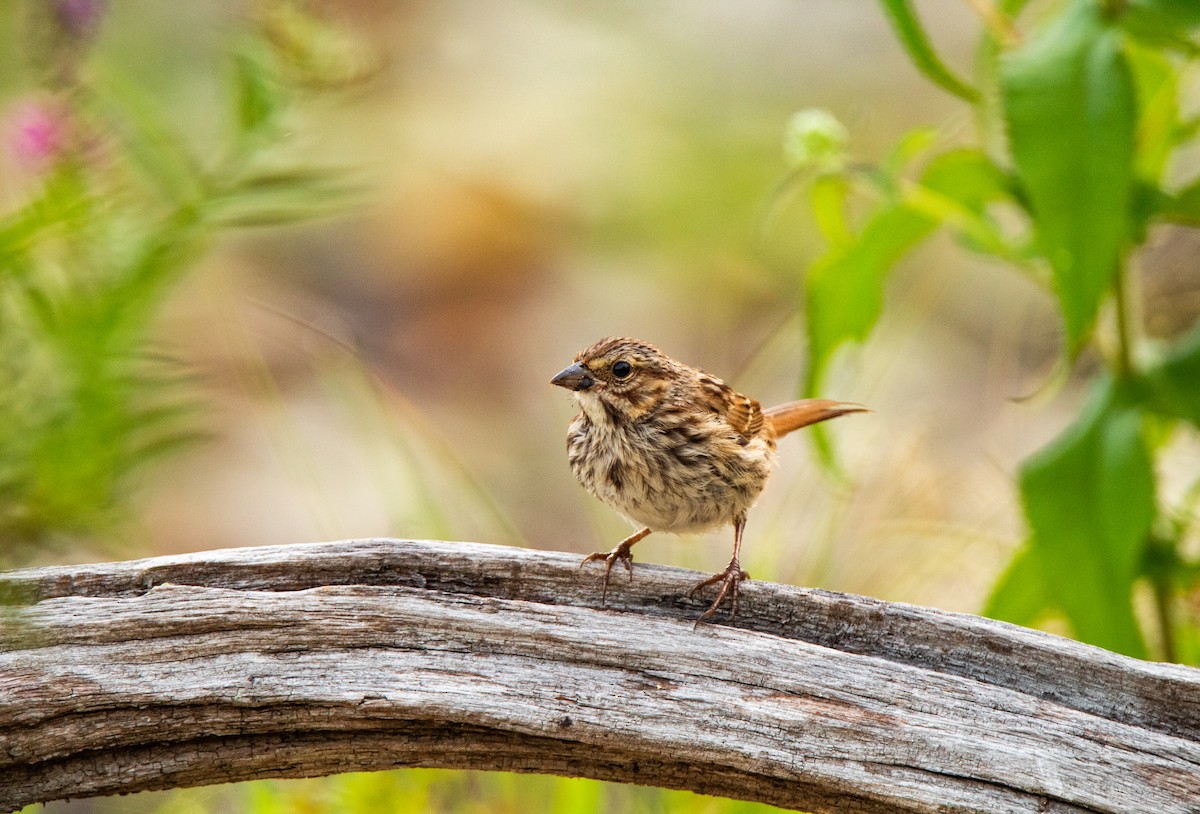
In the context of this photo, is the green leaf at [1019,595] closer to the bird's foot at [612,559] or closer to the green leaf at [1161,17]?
the bird's foot at [612,559]

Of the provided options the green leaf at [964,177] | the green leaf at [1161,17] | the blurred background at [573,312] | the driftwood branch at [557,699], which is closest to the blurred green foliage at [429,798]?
the blurred background at [573,312]

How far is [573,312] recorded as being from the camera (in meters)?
7.15

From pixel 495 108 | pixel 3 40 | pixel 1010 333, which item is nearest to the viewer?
pixel 3 40

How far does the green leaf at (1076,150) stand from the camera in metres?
2.64

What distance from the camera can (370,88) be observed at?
2.56 feet

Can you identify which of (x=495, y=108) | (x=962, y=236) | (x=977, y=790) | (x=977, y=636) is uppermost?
(x=495, y=108)

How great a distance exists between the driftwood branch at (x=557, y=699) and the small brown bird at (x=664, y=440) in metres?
0.63

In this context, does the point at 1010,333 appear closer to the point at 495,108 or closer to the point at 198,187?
the point at 495,108

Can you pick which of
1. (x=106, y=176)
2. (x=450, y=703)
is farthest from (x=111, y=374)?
(x=450, y=703)

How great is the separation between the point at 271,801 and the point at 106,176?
9.82 feet

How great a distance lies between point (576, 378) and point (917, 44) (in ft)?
3.84

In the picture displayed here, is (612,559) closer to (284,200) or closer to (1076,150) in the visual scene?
(1076,150)

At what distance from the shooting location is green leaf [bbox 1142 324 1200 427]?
9.78 ft

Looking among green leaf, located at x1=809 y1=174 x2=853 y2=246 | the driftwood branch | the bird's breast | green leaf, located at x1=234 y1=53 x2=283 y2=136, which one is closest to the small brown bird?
the bird's breast
